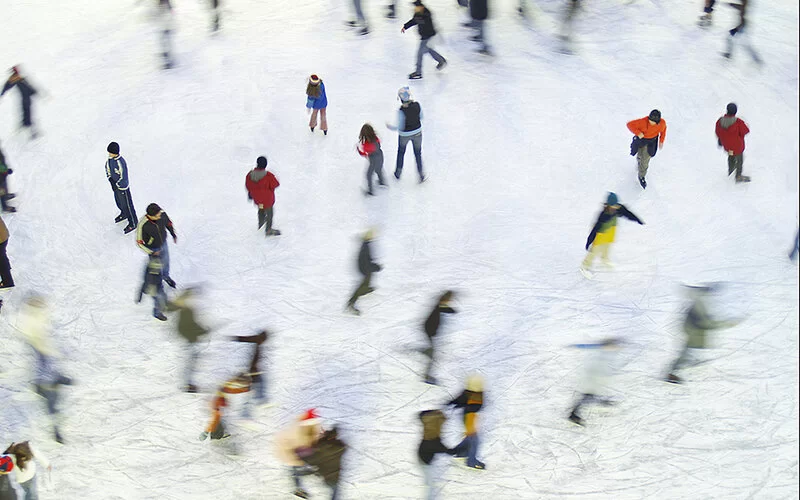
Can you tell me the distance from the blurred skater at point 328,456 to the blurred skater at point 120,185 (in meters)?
4.97

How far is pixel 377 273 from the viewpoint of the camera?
472 inches

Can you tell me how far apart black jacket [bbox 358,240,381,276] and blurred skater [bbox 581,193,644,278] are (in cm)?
257

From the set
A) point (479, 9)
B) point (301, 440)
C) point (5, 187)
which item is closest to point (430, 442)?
point (301, 440)

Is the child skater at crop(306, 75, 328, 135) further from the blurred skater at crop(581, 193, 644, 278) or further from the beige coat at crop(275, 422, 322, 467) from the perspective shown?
the beige coat at crop(275, 422, 322, 467)

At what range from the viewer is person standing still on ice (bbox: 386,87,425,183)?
12195mm

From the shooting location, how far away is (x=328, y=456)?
8711 mm

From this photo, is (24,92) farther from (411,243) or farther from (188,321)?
(411,243)

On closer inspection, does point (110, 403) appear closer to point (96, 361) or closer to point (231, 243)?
point (96, 361)

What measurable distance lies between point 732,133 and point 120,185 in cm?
777

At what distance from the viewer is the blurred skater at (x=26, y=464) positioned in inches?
349

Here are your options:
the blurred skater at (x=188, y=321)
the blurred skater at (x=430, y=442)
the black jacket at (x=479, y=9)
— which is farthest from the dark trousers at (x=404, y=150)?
the blurred skater at (x=430, y=442)

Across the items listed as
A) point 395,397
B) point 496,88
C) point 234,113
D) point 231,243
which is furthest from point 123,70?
point 395,397

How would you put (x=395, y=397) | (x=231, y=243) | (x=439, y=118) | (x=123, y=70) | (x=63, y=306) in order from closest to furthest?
(x=395, y=397) → (x=63, y=306) → (x=231, y=243) → (x=439, y=118) → (x=123, y=70)

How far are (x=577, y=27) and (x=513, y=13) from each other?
1.11 m
